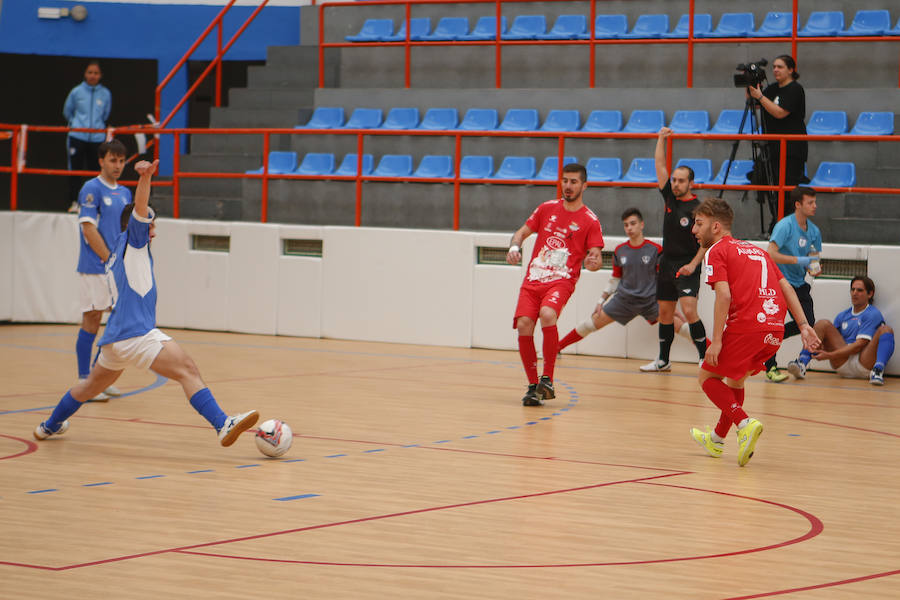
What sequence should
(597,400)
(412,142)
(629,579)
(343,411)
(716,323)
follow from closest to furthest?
(629,579), (716,323), (343,411), (597,400), (412,142)

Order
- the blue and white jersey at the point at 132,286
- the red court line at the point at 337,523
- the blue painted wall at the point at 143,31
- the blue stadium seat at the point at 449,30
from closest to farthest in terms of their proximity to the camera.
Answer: the red court line at the point at 337,523 → the blue and white jersey at the point at 132,286 → the blue stadium seat at the point at 449,30 → the blue painted wall at the point at 143,31

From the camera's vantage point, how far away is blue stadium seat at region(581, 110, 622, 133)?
1700 centimetres

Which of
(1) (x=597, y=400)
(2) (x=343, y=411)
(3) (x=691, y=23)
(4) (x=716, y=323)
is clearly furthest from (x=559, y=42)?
(4) (x=716, y=323)

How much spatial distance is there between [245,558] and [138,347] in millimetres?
2857

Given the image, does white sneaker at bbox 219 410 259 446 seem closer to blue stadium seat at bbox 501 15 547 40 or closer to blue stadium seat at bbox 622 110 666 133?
blue stadium seat at bbox 622 110 666 133

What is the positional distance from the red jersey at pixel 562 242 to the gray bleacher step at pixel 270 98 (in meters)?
9.38

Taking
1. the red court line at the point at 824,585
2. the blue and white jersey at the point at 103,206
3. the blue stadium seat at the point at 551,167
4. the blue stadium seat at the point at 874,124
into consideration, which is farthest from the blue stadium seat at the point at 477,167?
the red court line at the point at 824,585

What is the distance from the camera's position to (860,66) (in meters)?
17.0

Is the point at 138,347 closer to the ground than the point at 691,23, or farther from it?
closer to the ground

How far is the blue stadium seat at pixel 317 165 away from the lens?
17.7 meters

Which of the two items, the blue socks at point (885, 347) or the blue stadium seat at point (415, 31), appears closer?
the blue socks at point (885, 347)

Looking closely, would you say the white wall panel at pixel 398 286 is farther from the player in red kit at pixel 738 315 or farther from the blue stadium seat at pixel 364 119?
the player in red kit at pixel 738 315

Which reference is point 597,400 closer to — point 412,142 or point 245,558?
point 245,558

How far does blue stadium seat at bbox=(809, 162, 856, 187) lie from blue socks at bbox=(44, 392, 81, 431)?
382 inches
